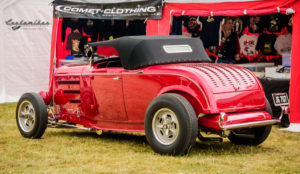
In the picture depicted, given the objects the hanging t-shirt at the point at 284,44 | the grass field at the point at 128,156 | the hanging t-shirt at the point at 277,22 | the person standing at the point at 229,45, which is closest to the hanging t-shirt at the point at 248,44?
the person standing at the point at 229,45

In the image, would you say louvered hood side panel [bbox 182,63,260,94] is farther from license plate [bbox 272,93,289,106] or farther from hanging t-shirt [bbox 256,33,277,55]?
hanging t-shirt [bbox 256,33,277,55]

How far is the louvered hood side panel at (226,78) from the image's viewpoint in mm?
6215

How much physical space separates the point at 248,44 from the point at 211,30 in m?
0.97

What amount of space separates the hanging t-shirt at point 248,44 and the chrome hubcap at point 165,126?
6.84 metres

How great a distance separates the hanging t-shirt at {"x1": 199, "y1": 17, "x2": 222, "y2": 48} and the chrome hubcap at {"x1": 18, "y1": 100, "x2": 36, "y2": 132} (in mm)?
5918

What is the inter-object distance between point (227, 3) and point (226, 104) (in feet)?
13.7

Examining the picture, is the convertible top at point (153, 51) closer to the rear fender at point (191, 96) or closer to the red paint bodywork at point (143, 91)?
the red paint bodywork at point (143, 91)

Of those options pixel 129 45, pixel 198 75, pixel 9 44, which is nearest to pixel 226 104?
pixel 198 75

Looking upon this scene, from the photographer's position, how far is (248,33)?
41.7 feet

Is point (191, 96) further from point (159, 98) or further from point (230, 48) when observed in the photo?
point (230, 48)

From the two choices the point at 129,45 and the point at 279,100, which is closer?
the point at 129,45

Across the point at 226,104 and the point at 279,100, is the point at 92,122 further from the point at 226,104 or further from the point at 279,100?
the point at 279,100

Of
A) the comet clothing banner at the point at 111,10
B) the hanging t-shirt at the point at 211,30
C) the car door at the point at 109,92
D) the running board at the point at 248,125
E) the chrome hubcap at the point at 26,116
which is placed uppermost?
the comet clothing banner at the point at 111,10

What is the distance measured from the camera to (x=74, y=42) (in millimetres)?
13359
